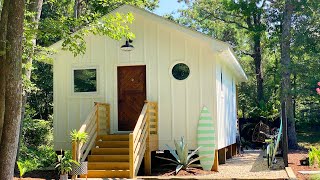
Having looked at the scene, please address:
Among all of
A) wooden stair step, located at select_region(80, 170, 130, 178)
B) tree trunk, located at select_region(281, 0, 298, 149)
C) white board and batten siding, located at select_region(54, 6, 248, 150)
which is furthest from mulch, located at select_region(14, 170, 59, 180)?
tree trunk, located at select_region(281, 0, 298, 149)

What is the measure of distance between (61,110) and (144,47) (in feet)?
9.98

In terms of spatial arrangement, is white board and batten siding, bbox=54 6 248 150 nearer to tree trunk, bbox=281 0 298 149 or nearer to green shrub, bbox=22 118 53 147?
green shrub, bbox=22 118 53 147

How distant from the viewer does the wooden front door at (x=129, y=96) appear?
11870 millimetres

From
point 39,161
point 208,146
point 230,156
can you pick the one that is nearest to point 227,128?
point 230,156

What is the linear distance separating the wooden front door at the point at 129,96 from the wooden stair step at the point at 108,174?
221 centimetres

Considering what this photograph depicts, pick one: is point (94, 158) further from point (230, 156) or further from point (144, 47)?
point (230, 156)

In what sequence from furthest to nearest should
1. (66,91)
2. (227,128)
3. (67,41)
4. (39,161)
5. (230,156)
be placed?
(230,156)
(227,128)
(66,91)
(39,161)
(67,41)

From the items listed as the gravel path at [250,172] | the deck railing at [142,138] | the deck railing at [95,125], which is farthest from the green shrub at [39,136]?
the gravel path at [250,172]

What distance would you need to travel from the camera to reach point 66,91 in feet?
40.6

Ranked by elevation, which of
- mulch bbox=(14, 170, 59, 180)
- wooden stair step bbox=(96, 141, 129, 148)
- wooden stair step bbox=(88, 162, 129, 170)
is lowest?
mulch bbox=(14, 170, 59, 180)

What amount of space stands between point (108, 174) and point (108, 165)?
293 mm

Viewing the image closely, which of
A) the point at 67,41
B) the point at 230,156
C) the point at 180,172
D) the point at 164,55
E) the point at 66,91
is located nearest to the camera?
the point at 67,41

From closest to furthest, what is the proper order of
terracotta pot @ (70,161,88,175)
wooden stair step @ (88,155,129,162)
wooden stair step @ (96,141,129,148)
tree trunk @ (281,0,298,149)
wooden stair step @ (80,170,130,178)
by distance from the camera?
1. terracotta pot @ (70,161,88,175)
2. wooden stair step @ (80,170,130,178)
3. wooden stair step @ (88,155,129,162)
4. wooden stair step @ (96,141,129,148)
5. tree trunk @ (281,0,298,149)

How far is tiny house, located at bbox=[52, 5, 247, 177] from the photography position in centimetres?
1127
